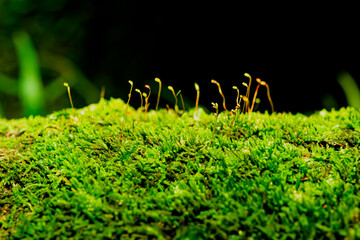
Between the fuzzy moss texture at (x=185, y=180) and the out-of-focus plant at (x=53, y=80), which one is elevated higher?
the out-of-focus plant at (x=53, y=80)

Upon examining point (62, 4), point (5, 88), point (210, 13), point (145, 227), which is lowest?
point (145, 227)

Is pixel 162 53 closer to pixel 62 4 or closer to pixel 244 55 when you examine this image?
pixel 244 55

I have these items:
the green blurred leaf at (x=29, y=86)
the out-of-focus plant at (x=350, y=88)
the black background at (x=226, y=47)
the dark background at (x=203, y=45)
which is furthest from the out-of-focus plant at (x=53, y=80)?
the out-of-focus plant at (x=350, y=88)

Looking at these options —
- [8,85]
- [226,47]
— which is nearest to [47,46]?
[8,85]

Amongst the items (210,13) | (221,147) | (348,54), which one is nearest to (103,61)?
(210,13)

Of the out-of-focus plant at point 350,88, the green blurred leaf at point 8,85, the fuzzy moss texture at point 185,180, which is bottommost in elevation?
A: the fuzzy moss texture at point 185,180

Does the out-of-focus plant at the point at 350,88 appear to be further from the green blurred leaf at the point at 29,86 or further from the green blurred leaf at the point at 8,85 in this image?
the green blurred leaf at the point at 8,85

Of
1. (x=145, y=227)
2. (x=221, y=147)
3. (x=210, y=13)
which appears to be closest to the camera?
(x=145, y=227)

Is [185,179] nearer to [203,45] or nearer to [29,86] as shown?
[29,86]
